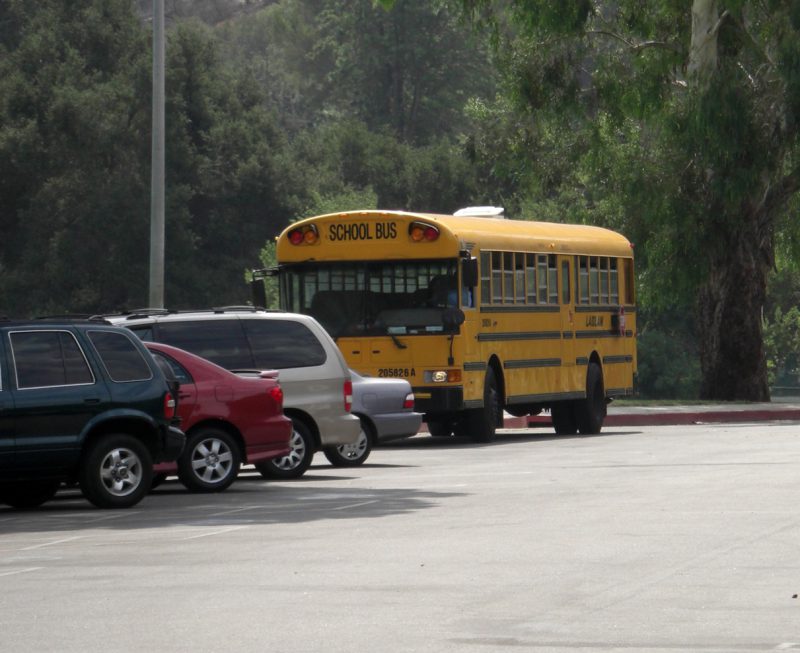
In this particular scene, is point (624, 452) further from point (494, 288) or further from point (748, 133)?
point (748, 133)

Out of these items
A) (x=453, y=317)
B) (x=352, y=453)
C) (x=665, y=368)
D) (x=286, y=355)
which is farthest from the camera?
(x=665, y=368)

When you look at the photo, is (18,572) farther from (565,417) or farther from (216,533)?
(565,417)

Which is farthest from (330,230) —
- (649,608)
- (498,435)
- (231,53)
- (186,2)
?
(186,2)

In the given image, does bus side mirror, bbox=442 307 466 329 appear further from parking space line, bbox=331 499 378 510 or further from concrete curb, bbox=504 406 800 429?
parking space line, bbox=331 499 378 510

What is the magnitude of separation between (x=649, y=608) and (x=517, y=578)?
4.70 ft

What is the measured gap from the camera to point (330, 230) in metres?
27.1

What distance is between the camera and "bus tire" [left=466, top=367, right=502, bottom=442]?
88.2 ft

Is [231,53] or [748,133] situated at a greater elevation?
[231,53]

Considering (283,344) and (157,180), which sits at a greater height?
(157,180)

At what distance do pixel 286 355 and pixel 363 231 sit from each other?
20.2 feet

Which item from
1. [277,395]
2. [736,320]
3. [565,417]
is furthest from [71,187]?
[277,395]

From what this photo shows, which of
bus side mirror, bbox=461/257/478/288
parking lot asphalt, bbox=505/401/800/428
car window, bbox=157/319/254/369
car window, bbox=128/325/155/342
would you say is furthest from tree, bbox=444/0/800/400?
car window, bbox=128/325/155/342

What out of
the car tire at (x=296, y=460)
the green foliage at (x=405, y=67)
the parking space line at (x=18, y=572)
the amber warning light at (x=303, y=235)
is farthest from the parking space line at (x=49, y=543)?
the green foliage at (x=405, y=67)

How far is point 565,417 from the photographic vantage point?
30328 millimetres
